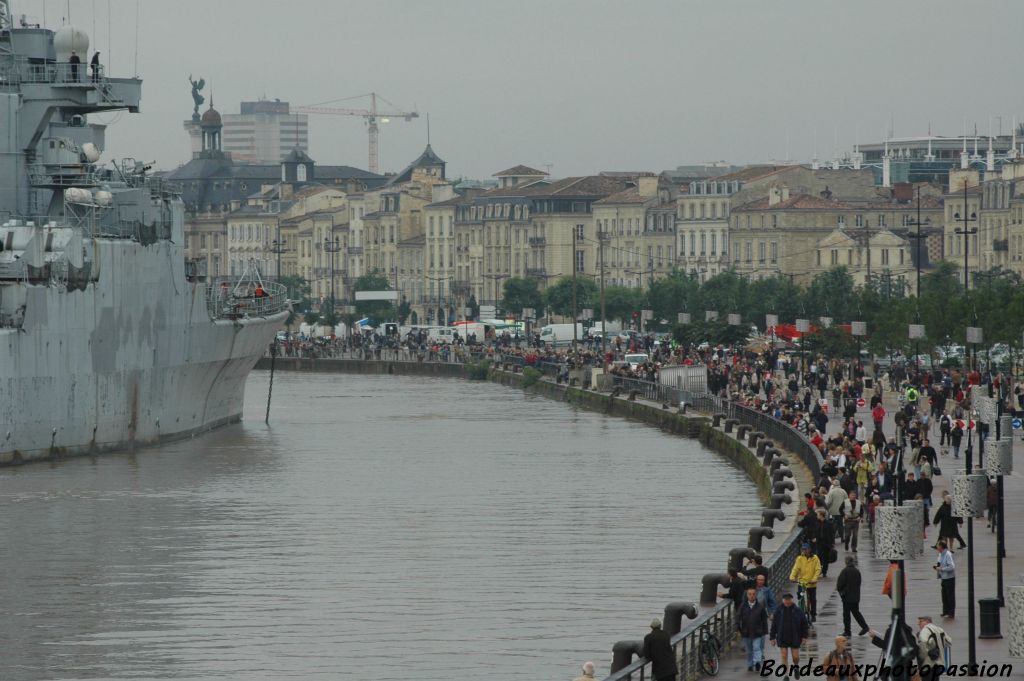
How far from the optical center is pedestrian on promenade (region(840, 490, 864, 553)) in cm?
2767

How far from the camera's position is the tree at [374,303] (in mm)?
136625

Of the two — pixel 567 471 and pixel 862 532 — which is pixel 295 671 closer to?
pixel 862 532

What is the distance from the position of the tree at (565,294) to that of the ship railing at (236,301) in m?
54.6

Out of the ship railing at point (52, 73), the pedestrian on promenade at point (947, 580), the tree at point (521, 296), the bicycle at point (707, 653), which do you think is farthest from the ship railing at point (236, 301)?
the tree at point (521, 296)

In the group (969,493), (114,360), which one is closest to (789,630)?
(969,493)

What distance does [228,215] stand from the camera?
575 feet

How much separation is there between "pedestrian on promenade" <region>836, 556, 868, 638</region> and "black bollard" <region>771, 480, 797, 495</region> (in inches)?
455

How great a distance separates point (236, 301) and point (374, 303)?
269ft

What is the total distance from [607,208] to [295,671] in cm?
11243

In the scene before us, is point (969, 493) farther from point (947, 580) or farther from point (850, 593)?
point (947, 580)

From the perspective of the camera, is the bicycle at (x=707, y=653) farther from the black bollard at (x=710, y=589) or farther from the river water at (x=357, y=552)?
the black bollard at (x=710, y=589)

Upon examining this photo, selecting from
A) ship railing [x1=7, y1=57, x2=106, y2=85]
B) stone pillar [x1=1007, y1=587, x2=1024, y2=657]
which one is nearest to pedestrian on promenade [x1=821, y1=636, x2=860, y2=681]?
stone pillar [x1=1007, y1=587, x2=1024, y2=657]

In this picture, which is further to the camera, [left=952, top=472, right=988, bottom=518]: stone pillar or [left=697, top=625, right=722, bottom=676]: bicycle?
[left=952, top=472, right=988, bottom=518]: stone pillar

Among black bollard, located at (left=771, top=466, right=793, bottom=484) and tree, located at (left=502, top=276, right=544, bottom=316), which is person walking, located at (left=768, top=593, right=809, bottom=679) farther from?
tree, located at (left=502, top=276, right=544, bottom=316)
